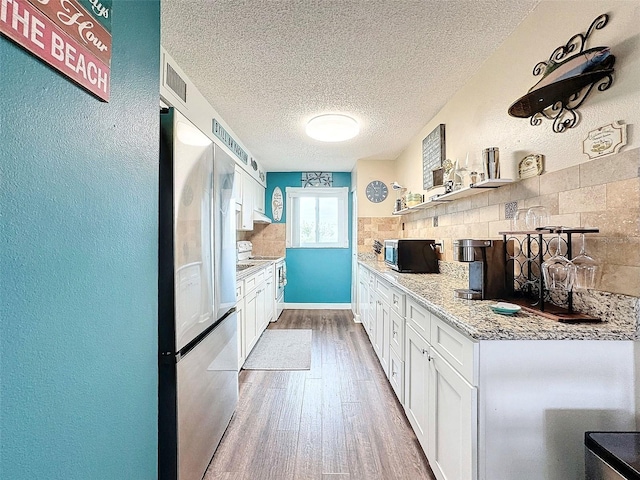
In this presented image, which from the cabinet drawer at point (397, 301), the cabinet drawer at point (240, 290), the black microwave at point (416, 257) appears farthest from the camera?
the black microwave at point (416, 257)

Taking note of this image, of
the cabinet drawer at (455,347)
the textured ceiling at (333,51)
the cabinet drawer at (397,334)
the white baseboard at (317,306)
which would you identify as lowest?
the white baseboard at (317,306)

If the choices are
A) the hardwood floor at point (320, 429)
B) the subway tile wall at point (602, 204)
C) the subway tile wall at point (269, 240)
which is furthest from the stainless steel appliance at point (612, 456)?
the subway tile wall at point (269, 240)

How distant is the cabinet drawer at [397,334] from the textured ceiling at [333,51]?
1742mm

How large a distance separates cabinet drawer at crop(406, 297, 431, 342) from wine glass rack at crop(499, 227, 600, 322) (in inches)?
17.1

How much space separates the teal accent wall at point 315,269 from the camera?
5465mm

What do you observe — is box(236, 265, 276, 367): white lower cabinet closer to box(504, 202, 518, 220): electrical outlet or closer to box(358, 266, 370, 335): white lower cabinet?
box(358, 266, 370, 335): white lower cabinet

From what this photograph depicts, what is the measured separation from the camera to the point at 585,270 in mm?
1269

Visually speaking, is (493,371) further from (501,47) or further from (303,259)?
(303,259)

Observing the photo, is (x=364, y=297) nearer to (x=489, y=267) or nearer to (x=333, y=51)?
(x=489, y=267)

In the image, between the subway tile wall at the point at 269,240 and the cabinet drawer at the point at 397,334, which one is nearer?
the cabinet drawer at the point at 397,334

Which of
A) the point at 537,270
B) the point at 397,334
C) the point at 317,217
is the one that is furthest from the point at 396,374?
the point at 317,217

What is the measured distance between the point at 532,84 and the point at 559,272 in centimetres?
101

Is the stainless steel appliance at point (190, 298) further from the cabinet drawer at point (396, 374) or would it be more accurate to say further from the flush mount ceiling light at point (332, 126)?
the flush mount ceiling light at point (332, 126)

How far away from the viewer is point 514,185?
1.82 metres
